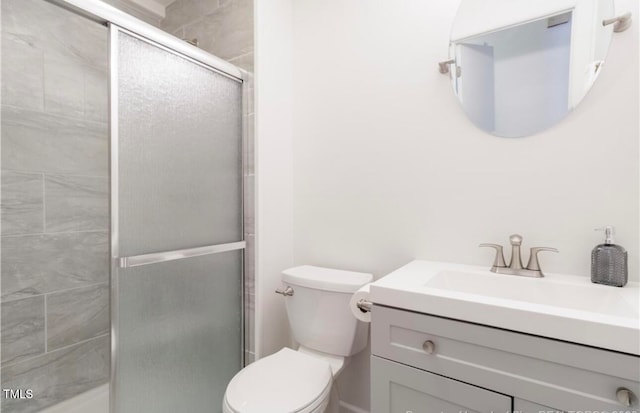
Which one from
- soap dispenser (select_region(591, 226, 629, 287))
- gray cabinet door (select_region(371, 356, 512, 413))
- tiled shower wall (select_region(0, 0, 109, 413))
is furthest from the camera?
tiled shower wall (select_region(0, 0, 109, 413))

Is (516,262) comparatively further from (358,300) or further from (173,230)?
(173,230)

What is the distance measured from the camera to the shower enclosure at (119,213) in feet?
3.59

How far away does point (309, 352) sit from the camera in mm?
1398

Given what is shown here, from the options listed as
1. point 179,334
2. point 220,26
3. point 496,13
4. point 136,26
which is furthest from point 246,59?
point 179,334

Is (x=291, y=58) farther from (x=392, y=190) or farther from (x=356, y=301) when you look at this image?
(x=356, y=301)

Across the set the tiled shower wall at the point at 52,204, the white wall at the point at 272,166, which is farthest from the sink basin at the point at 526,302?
the tiled shower wall at the point at 52,204

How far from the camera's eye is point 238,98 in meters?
1.55

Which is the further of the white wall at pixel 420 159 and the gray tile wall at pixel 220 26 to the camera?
the gray tile wall at pixel 220 26

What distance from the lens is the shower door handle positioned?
1090 millimetres

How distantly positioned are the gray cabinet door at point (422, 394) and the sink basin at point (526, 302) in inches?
7.3

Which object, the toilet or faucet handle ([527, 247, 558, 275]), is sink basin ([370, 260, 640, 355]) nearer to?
faucet handle ([527, 247, 558, 275])

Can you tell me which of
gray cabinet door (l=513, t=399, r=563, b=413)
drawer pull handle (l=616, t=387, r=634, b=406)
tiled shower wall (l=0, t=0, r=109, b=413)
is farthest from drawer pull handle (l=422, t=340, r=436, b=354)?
tiled shower wall (l=0, t=0, r=109, b=413)

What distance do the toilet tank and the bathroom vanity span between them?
343 millimetres

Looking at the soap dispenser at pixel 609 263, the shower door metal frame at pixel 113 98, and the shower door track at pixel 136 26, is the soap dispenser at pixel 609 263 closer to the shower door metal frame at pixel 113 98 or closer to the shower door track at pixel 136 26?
the shower door metal frame at pixel 113 98
